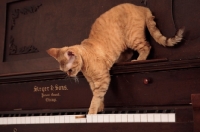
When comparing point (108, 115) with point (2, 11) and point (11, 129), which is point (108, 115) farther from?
point (2, 11)

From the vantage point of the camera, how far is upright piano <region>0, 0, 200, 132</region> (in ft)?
4.33

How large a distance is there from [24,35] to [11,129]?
69cm

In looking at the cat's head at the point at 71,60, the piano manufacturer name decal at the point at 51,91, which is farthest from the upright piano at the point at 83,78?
the cat's head at the point at 71,60

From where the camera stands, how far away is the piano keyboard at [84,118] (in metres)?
1.26

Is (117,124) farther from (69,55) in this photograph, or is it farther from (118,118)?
(69,55)

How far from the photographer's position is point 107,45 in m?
1.56

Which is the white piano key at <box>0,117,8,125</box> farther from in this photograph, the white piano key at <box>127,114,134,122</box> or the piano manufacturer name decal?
the white piano key at <box>127,114,134,122</box>

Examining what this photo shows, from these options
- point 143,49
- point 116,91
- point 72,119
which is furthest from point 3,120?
point 143,49

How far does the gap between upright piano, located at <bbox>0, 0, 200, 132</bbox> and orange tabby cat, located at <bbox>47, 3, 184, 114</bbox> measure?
0.06 metres

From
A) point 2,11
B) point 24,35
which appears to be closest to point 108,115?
point 24,35

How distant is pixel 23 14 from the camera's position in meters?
2.04

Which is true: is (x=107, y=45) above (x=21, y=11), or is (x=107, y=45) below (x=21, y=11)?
below

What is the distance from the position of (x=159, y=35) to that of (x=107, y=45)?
290 millimetres

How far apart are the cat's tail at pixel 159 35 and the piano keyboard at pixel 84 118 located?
1.19 ft
